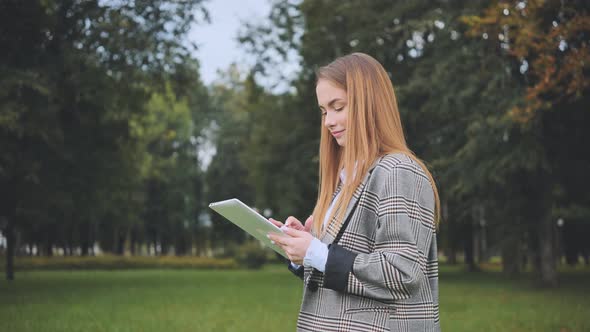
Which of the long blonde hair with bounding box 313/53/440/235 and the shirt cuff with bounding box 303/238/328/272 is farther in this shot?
the long blonde hair with bounding box 313/53/440/235

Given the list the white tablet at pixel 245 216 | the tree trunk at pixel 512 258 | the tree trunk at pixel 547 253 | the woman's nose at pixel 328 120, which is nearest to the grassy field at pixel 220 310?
the tree trunk at pixel 547 253

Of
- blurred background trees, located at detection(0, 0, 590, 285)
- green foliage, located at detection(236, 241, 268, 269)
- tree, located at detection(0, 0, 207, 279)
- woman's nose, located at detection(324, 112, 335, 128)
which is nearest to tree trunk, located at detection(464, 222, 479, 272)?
blurred background trees, located at detection(0, 0, 590, 285)

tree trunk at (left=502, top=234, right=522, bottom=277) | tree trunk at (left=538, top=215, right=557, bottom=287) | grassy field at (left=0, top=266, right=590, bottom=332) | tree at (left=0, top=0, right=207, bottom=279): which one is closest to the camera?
grassy field at (left=0, top=266, right=590, bottom=332)

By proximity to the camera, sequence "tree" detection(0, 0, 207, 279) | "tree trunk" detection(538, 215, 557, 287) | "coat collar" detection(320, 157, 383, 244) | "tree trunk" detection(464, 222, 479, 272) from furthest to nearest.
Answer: "tree trunk" detection(464, 222, 479, 272) < "tree trunk" detection(538, 215, 557, 287) < "tree" detection(0, 0, 207, 279) < "coat collar" detection(320, 157, 383, 244)

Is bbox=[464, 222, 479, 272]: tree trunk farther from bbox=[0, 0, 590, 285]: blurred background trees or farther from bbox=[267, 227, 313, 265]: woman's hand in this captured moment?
bbox=[267, 227, 313, 265]: woman's hand

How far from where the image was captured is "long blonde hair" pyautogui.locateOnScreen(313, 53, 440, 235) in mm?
2217

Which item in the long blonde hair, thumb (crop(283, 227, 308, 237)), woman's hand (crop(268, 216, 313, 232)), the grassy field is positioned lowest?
the grassy field

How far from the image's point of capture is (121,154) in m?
22.6

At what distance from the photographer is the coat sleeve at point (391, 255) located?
206 centimetres

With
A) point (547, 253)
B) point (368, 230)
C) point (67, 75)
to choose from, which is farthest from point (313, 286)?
point (547, 253)

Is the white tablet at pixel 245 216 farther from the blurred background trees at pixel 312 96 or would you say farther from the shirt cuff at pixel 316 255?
the blurred background trees at pixel 312 96

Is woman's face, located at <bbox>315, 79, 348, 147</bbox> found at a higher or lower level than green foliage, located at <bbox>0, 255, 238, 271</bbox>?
higher

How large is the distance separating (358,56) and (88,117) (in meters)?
18.7

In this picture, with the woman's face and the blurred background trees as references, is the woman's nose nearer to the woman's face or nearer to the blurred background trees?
the woman's face
